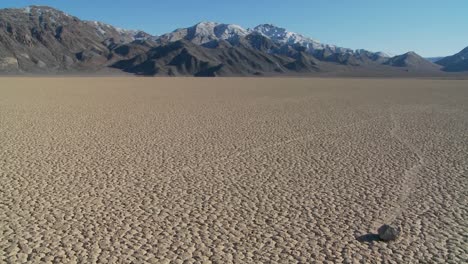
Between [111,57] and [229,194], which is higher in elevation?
[111,57]

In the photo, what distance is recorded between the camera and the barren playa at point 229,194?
17.6 feet

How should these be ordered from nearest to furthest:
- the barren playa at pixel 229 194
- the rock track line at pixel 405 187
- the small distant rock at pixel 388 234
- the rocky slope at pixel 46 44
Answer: the barren playa at pixel 229 194 → the small distant rock at pixel 388 234 → the rock track line at pixel 405 187 → the rocky slope at pixel 46 44

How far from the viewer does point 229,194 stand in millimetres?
7496

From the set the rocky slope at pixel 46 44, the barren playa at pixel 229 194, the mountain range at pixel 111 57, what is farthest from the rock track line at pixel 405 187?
the rocky slope at pixel 46 44

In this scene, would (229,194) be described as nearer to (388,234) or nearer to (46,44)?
(388,234)

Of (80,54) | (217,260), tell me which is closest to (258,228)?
(217,260)

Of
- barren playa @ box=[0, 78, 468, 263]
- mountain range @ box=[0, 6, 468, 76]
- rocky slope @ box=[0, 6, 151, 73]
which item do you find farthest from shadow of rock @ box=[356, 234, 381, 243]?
rocky slope @ box=[0, 6, 151, 73]

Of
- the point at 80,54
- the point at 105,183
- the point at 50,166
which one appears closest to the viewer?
the point at 105,183

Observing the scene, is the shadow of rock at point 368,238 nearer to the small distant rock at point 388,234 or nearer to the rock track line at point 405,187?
the small distant rock at point 388,234

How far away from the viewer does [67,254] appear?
511 cm

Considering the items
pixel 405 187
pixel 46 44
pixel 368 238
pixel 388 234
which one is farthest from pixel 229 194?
pixel 46 44

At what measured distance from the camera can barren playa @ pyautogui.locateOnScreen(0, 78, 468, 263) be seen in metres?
5.37

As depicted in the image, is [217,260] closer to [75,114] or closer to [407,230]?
[407,230]

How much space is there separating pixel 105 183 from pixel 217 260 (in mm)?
3704
